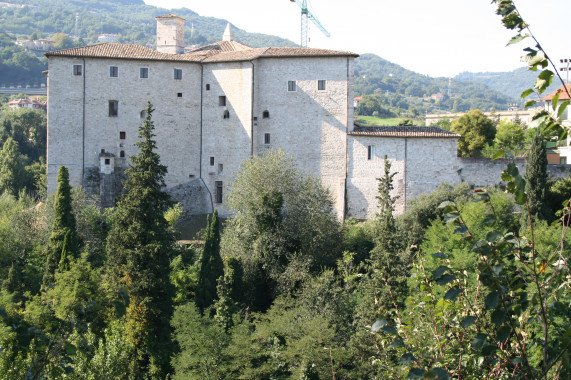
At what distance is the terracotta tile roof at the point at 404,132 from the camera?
3362 centimetres

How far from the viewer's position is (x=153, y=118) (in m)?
38.4

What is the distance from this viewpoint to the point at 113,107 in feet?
124

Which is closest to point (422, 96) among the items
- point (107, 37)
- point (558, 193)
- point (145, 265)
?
point (107, 37)

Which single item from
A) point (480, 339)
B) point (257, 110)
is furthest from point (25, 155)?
point (480, 339)

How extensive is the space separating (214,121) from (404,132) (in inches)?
424

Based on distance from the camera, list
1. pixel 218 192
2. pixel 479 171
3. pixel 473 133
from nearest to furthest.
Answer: pixel 479 171, pixel 218 192, pixel 473 133

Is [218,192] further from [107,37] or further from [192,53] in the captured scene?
[107,37]

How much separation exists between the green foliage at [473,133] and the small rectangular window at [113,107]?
20.1 metres

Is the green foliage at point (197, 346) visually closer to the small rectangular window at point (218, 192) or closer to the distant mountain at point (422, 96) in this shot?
the small rectangular window at point (218, 192)

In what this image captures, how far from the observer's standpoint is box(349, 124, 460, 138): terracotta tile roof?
33625 millimetres

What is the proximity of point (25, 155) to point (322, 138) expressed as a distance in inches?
1626

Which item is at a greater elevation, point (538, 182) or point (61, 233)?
point (538, 182)

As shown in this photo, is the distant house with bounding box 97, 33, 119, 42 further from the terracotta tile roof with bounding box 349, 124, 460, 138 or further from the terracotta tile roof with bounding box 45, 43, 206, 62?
the terracotta tile roof with bounding box 349, 124, 460, 138

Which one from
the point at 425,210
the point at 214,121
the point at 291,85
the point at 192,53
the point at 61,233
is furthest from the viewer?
the point at 192,53
